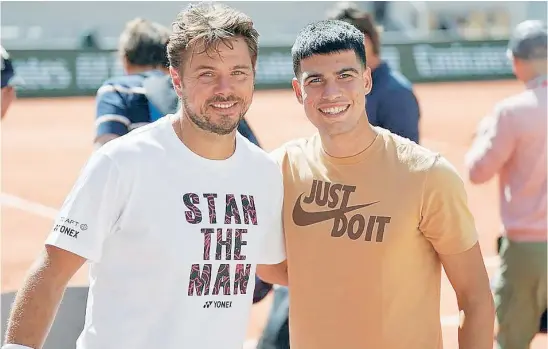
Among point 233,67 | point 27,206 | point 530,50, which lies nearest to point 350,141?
point 233,67

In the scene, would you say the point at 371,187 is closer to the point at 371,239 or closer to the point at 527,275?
the point at 371,239

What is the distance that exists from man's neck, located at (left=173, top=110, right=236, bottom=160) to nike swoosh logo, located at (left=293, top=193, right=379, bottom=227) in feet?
1.32

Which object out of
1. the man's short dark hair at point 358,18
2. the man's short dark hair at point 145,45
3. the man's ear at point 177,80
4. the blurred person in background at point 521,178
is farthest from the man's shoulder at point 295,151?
the man's short dark hair at point 358,18

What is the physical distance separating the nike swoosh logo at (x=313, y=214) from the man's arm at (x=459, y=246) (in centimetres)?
24

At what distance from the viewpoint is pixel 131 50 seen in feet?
19.4

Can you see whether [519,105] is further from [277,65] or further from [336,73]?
[277,65]

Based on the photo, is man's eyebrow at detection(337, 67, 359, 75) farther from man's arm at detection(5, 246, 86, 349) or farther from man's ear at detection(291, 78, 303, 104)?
man's arm at detection(5, 246, 86, 349)

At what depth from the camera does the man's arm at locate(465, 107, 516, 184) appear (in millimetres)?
Answer: 5449

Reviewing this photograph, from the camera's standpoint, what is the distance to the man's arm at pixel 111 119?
5.37 metres

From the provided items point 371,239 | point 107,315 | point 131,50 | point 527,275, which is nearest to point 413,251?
point 371,239

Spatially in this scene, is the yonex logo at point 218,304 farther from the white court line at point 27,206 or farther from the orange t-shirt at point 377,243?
the white court line at point 27,206

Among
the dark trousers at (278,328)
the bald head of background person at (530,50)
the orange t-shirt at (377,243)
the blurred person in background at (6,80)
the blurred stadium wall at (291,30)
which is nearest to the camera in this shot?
the orange t-shirt at (377,243)

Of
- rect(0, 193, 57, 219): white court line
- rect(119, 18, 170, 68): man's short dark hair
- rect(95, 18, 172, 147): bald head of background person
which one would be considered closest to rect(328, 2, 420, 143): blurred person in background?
rect(119, 18, 170, 68): man's short dark hair

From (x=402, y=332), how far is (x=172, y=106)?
7.34 ft
